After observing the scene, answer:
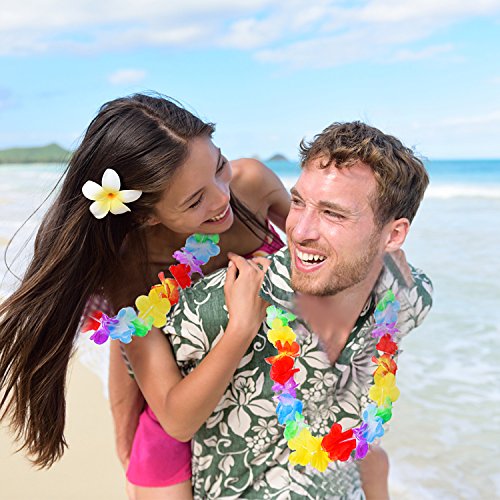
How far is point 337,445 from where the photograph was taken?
2584 millimetres

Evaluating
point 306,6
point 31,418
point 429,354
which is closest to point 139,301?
point 31,418

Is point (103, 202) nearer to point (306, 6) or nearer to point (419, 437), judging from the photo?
point (419, 437)

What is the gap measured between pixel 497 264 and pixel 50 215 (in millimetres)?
6348

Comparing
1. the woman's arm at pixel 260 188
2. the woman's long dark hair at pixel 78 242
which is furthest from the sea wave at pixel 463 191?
the woman's long dark hair at pixel 78 242

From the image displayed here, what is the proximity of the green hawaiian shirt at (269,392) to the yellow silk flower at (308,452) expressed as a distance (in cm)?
15

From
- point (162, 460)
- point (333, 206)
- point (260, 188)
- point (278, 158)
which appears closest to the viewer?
point (333, 206)

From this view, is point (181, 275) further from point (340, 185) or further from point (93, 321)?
point (340, 185)

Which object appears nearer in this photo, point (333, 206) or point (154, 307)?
point (333, 206)

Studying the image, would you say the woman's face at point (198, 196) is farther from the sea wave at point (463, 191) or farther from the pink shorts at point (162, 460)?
the sea wave at point (463, 191)

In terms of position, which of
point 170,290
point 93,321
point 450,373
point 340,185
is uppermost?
point 340,185

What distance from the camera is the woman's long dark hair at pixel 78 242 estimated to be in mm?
2639

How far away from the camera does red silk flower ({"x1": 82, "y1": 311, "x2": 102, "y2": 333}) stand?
8.81 ft

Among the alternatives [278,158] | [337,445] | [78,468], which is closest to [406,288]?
[337,445]

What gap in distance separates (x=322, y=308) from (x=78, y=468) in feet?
6.72
